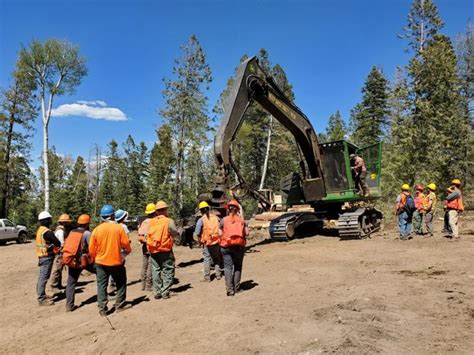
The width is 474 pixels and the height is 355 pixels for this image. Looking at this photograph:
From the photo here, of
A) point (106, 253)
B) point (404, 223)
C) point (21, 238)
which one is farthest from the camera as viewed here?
point (21, 238)

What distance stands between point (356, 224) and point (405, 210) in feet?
5.28

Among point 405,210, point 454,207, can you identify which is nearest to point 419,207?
point 405,210

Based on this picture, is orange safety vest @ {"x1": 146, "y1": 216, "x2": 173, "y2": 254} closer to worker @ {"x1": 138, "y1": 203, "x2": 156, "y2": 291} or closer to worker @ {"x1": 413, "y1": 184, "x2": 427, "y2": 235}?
worker @ {"x1": 138, "y1": 203, "x2": 156, "y2": 291}

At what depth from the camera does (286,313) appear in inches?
235

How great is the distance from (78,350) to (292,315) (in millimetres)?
2928

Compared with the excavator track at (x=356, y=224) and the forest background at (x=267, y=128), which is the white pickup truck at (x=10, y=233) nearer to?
the forest background at (x=267, y=128)

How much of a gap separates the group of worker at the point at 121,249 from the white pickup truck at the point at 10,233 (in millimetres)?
17159

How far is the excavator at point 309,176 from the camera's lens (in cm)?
1199

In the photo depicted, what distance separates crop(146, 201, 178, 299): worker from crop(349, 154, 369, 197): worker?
28.9 feet

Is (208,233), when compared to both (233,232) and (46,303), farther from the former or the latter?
(46,303)

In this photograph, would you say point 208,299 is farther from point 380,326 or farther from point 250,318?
point 380,326

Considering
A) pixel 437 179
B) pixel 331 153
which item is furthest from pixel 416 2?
pixel 331 153

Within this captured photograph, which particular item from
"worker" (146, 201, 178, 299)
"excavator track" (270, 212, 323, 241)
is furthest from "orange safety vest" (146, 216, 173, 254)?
"excavator track" (270, 212, 323, 241)

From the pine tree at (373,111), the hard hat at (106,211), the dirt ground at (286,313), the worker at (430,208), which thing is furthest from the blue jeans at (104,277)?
the pine tree at (373,111)
